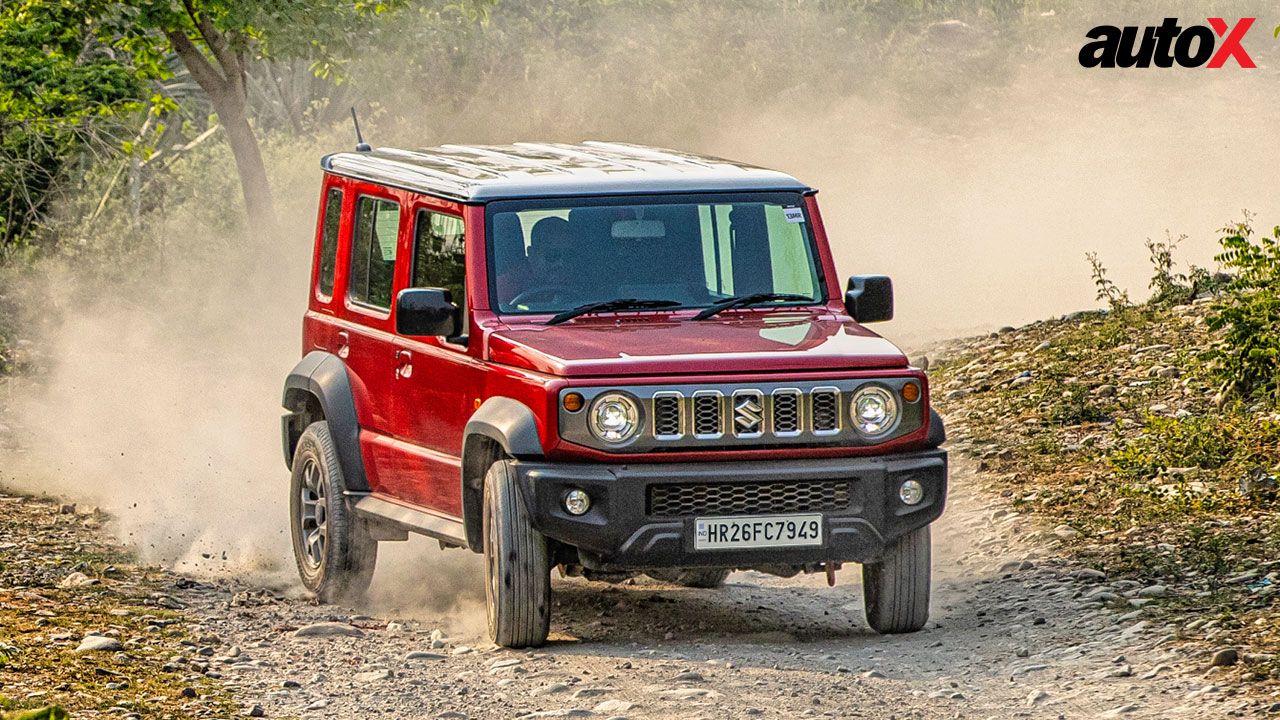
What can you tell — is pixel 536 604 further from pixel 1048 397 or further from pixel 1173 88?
pixel 1173 88

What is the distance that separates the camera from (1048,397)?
509 inches

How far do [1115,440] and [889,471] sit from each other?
14.1 feet

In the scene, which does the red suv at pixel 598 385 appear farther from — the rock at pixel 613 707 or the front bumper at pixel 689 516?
the rock at pixel 613 707

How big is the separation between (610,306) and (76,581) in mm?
3109

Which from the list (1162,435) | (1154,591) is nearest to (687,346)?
(1154,591)

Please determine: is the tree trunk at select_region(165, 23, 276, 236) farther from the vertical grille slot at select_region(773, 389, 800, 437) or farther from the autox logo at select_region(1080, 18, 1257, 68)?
the autox logo at select_region(1080, 18, 1257, 68)

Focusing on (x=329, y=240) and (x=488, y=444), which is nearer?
(x=488, y=444)

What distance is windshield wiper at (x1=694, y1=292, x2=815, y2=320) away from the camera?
8.37 m

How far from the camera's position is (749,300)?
8523 mm

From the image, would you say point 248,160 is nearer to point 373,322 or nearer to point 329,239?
point 329,239

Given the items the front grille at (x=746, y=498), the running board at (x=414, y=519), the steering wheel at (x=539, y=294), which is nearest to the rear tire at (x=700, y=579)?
the running board at (x=414, y=519)

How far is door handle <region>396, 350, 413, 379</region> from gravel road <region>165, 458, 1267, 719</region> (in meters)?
1.09

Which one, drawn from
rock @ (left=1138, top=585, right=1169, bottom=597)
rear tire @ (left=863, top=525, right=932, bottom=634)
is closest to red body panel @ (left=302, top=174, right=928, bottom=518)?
rear tire @ (left=863, top=525, right=932, bottom=634)

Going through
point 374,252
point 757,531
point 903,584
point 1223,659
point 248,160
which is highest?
point 248,160
